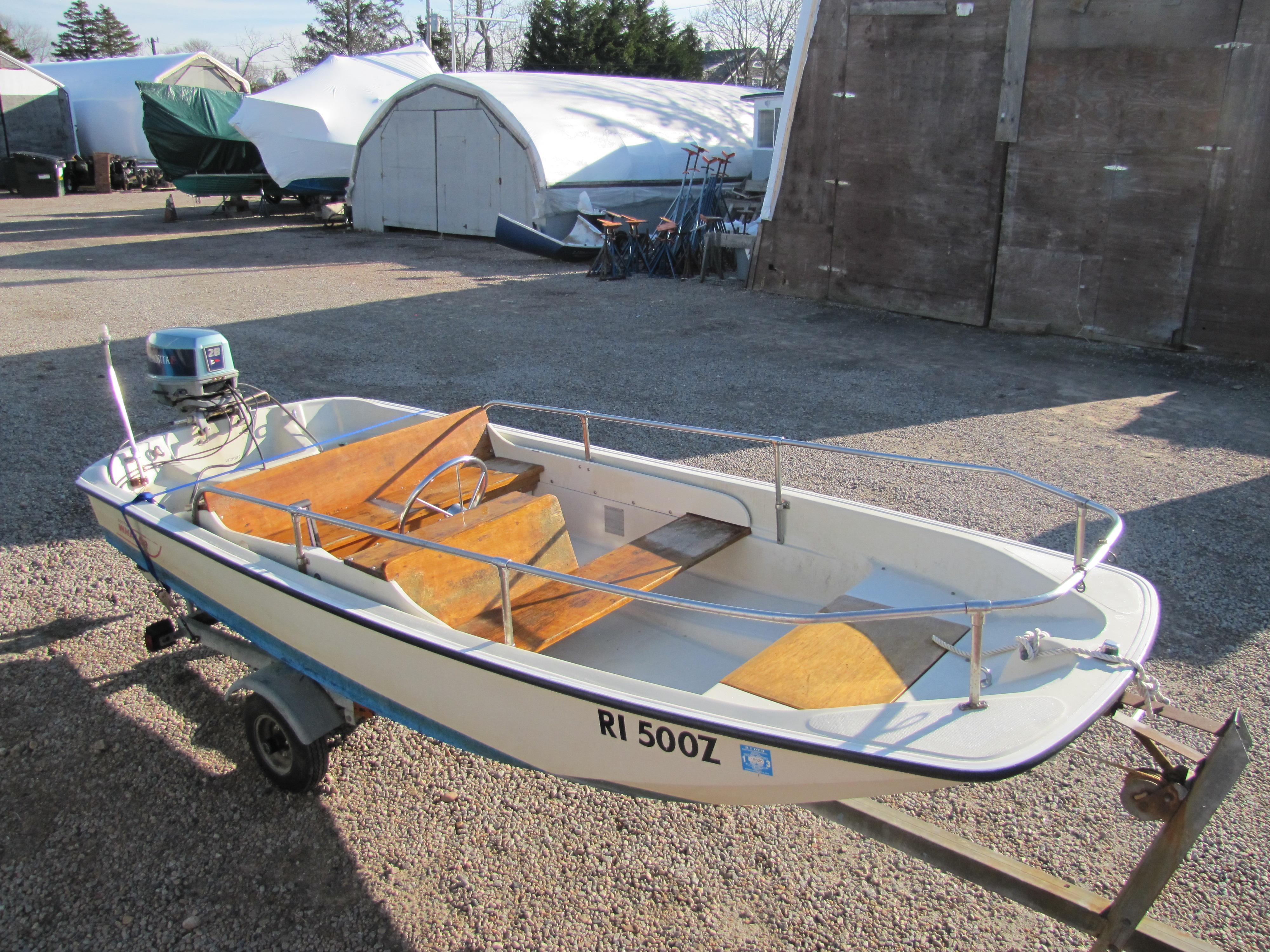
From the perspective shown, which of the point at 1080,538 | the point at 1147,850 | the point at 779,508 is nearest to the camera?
the point at 1147,850

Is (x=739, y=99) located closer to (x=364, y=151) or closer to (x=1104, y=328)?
(x=364, y=151)

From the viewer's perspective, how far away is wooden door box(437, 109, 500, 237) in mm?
18766

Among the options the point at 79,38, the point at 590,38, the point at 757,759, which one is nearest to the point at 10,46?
the point at 79,38

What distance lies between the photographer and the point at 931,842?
2.69 metres

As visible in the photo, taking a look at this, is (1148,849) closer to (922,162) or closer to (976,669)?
(976,669)

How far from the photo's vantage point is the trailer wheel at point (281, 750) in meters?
3.59

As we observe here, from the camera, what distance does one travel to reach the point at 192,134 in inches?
997

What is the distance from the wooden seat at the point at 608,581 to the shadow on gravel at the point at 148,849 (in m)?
1.05

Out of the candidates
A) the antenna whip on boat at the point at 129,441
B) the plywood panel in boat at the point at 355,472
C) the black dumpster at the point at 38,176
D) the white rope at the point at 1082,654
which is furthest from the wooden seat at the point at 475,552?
the black dumpster at the point at 38,176

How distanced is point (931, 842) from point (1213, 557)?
380 cm

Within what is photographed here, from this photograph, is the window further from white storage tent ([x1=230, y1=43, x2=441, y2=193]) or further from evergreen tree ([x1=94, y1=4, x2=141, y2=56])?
evergreen tree ([x1=94, y1=4, x2=141, y2=56])

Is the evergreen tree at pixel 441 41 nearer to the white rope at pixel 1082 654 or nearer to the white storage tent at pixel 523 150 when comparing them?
the white storage tent at pixel 523 150

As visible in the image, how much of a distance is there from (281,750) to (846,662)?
7.62 feet

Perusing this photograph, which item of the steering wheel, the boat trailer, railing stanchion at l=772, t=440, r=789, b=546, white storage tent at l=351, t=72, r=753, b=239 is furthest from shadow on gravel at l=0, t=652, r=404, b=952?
white storage tent at l=351, t=72, r=753, b=239
